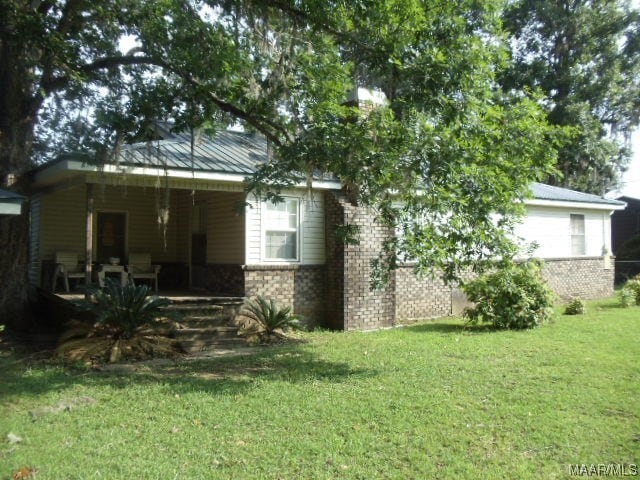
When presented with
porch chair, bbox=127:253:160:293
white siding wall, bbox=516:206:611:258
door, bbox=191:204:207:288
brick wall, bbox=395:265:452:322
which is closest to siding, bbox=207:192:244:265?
door, bbox=191:204:207:288

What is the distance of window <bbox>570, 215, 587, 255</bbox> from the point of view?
19.3 metres

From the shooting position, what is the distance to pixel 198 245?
14.4 metres

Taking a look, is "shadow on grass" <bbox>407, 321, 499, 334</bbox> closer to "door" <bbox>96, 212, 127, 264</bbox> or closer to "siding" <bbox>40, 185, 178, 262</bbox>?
"siding" <bbox>40, 185, 178, 262</bbox>

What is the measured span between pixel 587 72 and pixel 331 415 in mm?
32818

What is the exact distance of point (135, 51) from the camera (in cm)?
1090

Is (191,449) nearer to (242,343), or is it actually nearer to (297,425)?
(297,425)

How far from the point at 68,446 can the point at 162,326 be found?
16.3ft

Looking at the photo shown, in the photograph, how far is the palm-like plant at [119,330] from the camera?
8.90 metres

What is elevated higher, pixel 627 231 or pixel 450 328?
pixel 627 231

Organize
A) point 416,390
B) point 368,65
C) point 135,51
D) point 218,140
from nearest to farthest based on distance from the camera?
point 416,390, point 368,65, point 135,51, point 218,140

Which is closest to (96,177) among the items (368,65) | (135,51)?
(135,51)

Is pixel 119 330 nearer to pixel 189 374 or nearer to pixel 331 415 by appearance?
pixel 189 374

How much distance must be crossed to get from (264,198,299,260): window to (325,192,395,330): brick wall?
82 cm

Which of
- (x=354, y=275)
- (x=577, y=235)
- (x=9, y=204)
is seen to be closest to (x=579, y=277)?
(x=577, y=235)
